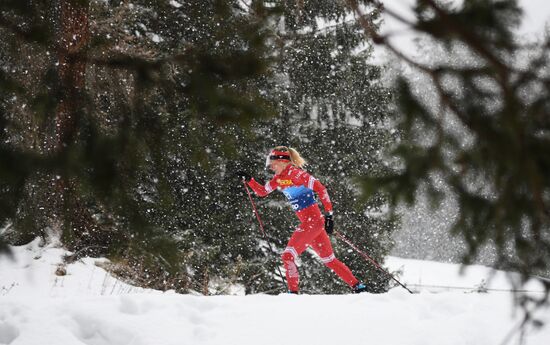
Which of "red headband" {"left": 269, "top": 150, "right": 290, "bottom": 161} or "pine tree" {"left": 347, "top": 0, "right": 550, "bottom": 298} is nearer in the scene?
"pine tree" {"left": 347, "top": 0, "right": 550, "bottom": 298}

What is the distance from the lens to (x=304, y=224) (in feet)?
24.4

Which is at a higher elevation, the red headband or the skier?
the red headband

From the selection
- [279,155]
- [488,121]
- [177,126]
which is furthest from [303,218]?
[488,121]

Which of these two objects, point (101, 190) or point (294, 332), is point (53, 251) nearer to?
point (294, 332)

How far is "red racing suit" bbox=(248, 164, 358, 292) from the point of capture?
7383 mm

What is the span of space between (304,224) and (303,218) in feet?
0.31

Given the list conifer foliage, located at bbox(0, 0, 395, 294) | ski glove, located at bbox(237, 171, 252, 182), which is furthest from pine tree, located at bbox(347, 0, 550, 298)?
ski glove, located at bbox(237, 171, 252, 182)

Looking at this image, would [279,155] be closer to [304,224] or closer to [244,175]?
[244,175]

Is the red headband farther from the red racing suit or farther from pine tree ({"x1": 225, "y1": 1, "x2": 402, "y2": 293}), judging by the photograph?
pine tree ({"x1": 225, "y1": 1, "x2": 402, "y2": 293})

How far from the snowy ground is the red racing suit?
157 cm

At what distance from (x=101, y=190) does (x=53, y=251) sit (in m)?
6.15

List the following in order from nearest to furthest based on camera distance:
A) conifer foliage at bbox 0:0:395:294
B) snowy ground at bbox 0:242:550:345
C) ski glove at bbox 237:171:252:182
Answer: conifer foliage at bbox 0:0:395:294
snowy ground at bbox 0:242:550:345
ski glove at bbox 237:171:252:182

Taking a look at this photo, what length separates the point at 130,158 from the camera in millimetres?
2465

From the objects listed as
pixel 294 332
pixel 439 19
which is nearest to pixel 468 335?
pixel 294 332
